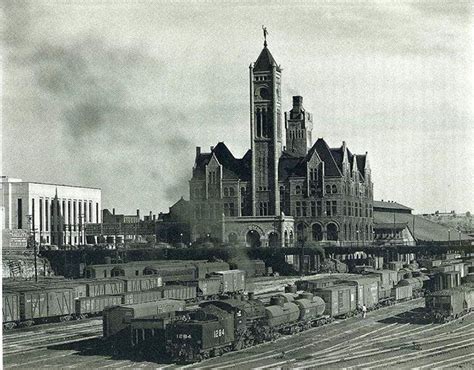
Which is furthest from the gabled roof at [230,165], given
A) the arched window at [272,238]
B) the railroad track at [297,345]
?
the railroad track at [297,345]

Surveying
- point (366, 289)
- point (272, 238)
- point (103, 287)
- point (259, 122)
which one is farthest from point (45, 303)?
point (259, 122)

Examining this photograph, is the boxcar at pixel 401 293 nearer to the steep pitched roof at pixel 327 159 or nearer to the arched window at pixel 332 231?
the arched window at pixel 332 231

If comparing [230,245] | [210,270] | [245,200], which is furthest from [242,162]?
[210,270]

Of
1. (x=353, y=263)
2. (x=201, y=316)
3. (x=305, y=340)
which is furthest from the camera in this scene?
(x=353, y=263)

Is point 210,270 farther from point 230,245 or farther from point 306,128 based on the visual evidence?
point 306,128

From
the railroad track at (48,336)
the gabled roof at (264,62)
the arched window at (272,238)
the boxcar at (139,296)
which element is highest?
the gabled roof at (264,62)

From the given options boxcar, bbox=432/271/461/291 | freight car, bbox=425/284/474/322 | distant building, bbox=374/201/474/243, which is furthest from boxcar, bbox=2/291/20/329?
distant building, bbox=374/201/474/243
